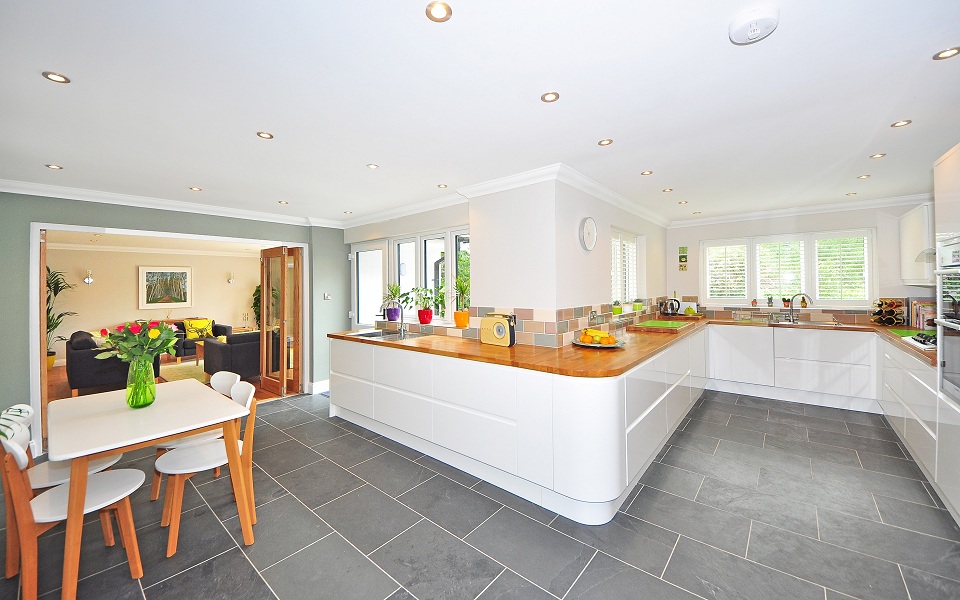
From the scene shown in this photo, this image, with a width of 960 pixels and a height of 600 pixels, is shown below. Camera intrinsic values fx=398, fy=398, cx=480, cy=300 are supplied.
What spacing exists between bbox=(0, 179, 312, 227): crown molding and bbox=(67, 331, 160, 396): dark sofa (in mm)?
2243

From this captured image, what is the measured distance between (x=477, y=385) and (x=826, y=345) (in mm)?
3869

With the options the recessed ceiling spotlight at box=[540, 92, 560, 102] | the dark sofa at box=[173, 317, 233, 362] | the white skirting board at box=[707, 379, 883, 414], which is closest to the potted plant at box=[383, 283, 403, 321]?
the recessed ceiling spotlight at box=[540, 92, 560, 102]

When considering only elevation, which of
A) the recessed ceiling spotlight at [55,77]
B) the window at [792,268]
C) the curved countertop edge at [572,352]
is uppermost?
the recessed ceiling spotlight at [55,77]

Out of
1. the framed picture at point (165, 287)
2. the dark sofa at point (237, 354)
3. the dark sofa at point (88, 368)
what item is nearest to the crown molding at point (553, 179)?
the dark sofa at point (237, 354)

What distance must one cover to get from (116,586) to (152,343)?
1.20 metres

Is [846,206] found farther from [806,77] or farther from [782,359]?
[806,77]

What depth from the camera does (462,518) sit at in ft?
7.61

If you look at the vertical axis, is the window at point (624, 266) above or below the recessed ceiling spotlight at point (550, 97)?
below

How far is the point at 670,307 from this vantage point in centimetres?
535

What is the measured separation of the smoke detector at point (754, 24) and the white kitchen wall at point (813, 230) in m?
4.24

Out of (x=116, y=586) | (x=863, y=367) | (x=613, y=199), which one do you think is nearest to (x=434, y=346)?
(x=116, y=586)

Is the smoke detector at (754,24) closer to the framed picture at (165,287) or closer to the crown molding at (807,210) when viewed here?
the crown molding at (807,210)

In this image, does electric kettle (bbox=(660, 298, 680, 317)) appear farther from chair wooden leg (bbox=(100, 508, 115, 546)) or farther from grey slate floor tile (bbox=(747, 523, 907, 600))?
chair wooden leg (bbox=(100, 508, 115, 546))

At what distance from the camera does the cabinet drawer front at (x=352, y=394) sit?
3686mm
